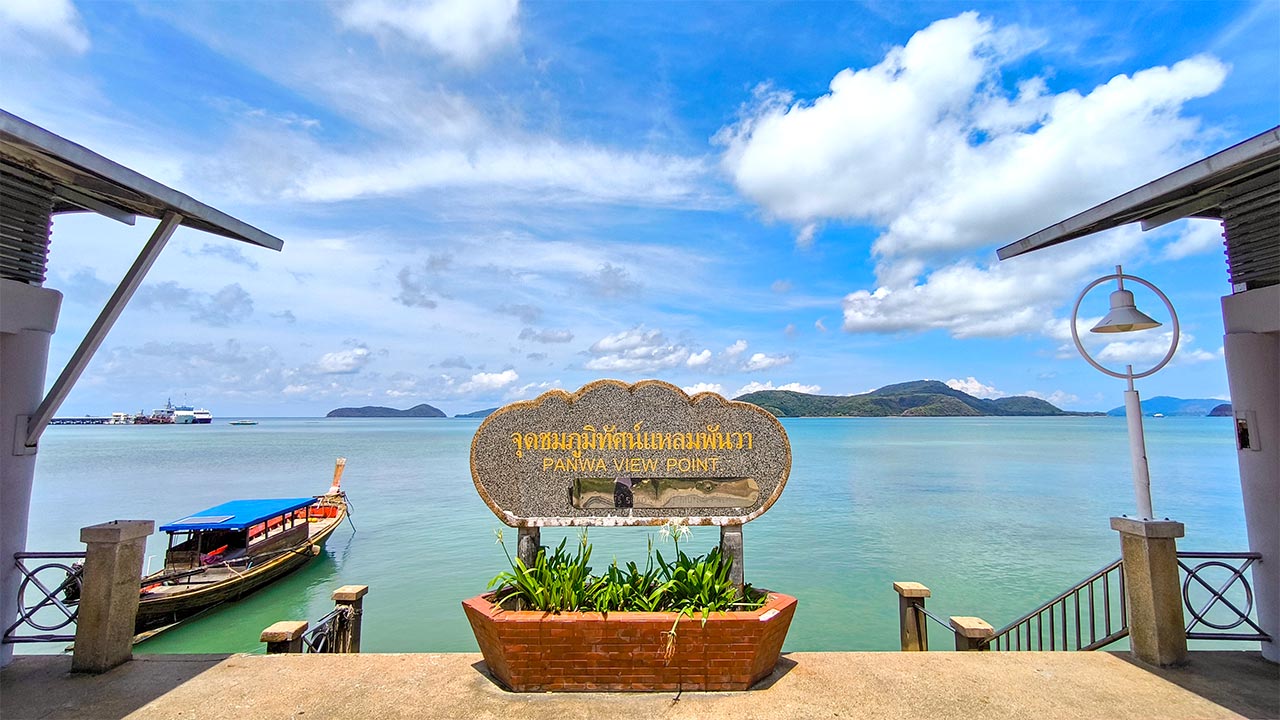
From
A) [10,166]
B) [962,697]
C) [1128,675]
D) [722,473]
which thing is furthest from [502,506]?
[1128,675]

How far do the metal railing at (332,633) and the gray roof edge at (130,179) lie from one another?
160 inches

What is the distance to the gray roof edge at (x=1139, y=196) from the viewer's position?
421 cm

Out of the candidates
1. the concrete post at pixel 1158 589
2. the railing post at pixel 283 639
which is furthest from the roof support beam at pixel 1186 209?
the railing post at pixel 283 639

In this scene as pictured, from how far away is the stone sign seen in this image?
235 inches

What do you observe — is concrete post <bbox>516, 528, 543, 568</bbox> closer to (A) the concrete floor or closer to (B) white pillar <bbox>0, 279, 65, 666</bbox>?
(A) the concrete floor

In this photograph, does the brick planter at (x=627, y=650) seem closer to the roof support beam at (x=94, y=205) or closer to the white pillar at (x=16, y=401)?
the white pillar at (x=16, y=401)

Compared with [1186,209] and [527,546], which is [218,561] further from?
[1186,209]

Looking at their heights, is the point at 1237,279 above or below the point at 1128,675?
above

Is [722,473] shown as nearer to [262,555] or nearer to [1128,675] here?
[1128,675]

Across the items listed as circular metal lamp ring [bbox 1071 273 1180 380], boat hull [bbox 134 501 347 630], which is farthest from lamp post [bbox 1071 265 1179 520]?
boat hull [bbox 134 501 347 630]

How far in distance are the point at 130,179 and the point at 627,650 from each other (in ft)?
18.7

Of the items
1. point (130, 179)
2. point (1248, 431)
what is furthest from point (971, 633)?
point (130, 179)

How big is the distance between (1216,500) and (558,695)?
4301 cm

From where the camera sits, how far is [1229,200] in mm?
5434
